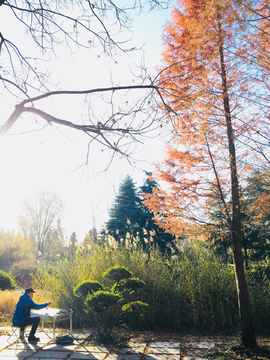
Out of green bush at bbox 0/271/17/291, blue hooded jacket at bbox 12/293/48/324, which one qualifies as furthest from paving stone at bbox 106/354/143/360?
green bush at bbox 0/271/17/291

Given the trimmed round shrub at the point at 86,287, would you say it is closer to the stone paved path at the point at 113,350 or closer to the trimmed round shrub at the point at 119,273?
the trimmed round shrub at the point at 119,273

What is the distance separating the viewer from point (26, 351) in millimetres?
3773

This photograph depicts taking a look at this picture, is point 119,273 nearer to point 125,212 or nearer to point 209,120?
point 209,120

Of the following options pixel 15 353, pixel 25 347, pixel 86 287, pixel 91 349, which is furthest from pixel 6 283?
pixel 91 349

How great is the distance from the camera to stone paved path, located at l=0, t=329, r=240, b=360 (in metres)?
3.48

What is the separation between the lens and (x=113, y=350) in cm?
376

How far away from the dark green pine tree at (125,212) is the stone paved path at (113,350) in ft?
38.6

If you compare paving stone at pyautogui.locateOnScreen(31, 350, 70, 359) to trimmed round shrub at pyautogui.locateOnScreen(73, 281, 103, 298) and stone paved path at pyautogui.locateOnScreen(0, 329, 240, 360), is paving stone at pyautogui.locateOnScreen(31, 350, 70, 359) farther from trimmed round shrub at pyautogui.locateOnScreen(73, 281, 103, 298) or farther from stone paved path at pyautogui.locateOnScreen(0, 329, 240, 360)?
trimmed round shrub at pyautogui.locateOnScreen(73, 281, 103, 298)

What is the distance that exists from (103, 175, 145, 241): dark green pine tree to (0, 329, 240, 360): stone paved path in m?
11.8

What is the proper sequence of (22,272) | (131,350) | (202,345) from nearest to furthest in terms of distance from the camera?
(131,350), (202,345), (22,272)

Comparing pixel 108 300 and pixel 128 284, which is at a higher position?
pixel 128 284

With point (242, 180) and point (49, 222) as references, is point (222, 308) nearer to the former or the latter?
point (242, 180)

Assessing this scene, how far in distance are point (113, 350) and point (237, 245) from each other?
249cm

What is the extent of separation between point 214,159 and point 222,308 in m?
2.75
